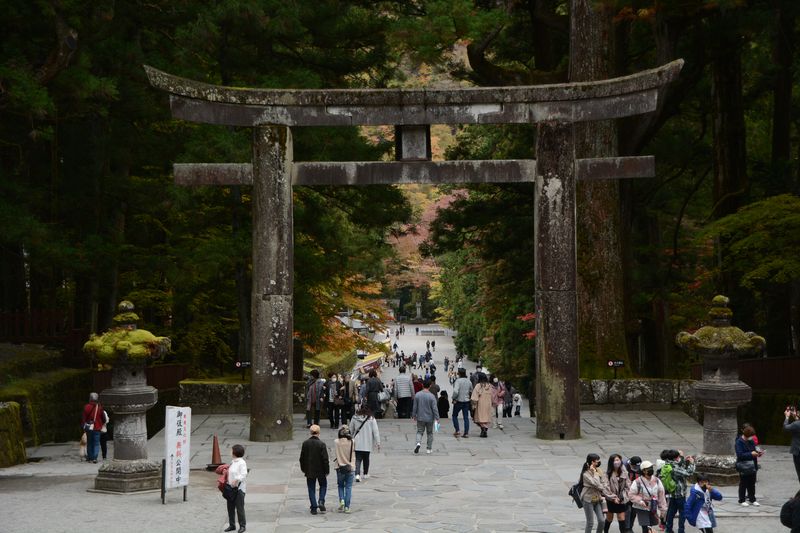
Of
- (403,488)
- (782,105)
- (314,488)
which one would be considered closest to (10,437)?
(314,488)

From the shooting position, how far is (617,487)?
527 inches

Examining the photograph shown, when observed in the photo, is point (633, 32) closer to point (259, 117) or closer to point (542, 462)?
point (259, 117)

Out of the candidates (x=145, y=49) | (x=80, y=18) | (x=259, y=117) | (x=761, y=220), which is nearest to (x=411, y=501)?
(x=259, y=117)

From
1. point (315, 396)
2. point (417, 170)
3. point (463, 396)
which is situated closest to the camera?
point (417, 170)

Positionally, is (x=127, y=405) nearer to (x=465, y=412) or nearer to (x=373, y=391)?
(x=373, y=391)

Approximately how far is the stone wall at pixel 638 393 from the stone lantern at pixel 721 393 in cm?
743

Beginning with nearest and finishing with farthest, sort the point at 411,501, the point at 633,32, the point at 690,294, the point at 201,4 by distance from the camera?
the point at 411,501 → the point at 201,4 → the point at 633,32 → the point at 690,294

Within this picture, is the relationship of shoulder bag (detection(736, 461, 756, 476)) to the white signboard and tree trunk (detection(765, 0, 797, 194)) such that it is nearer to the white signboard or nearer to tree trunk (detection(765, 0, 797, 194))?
the white signboard

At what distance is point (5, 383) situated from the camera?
23.7 metres

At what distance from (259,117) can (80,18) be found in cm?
583

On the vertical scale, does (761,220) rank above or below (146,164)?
below

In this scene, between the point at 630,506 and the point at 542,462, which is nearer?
the point at 630,506

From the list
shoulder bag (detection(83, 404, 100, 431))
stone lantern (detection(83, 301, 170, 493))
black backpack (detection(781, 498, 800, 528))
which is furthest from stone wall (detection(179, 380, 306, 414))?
black backpack (detection(781, 498, 800, 528))

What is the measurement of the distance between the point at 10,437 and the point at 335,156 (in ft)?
34.9
